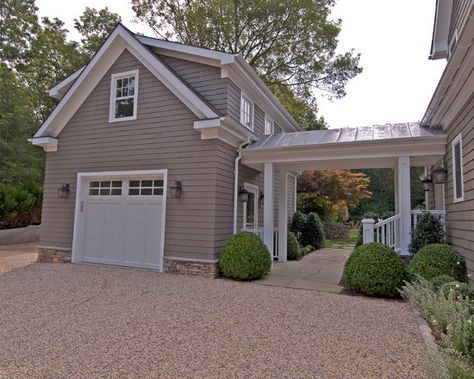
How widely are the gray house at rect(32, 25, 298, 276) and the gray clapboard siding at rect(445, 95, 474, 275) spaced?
4615 millimetres

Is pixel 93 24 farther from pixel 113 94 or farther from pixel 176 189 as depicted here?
pixel 176 189

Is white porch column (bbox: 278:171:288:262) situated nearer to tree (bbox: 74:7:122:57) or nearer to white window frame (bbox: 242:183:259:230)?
white window frame (bbox: 242:183:259:230)

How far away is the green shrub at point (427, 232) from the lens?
6.81 meters

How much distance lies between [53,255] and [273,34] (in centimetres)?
1440

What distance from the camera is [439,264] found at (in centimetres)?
566

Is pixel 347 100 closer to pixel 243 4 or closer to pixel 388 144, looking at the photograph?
pixel 243 4

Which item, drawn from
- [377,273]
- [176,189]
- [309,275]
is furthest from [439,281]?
[176,189]

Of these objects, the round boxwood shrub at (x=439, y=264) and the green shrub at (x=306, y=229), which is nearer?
the round boxwood shrub at (x=439, y=264)

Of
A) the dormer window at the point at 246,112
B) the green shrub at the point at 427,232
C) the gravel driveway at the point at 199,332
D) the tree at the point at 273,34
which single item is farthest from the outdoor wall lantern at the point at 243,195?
the tree at the point at 273,34

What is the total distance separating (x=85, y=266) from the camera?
→ 8758mm

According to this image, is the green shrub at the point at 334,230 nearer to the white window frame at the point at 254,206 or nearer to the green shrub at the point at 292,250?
the green shrub at the point at 292,250

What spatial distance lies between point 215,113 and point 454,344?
6.17 metres

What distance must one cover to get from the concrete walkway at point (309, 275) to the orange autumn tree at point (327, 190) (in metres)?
7.52

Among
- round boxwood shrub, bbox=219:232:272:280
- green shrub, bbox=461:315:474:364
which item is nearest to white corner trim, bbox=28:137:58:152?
round boxwood shrub, bbox=219:232:272:280
